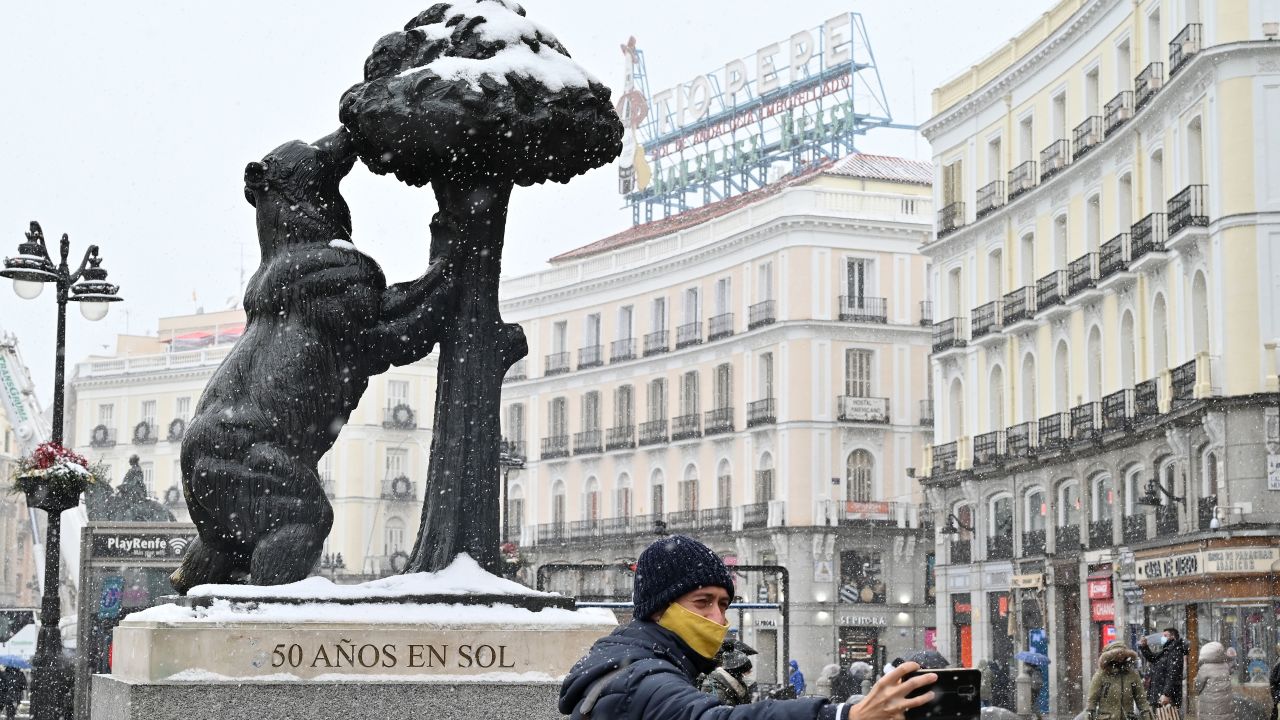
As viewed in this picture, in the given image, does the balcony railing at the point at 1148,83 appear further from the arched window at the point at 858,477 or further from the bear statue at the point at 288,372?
the bear statue at the point at 288,372

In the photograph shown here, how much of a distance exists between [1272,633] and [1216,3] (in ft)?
34.4

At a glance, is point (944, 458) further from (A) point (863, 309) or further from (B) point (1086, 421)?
(A) point (863, 309)

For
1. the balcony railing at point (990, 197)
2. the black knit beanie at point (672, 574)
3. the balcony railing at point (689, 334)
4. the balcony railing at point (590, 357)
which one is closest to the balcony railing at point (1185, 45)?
the balcony railing at point (990, 197)

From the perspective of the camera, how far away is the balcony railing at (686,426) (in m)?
58.4

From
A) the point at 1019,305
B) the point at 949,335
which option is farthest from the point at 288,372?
the point at 949,335

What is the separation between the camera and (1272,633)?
29.6 m

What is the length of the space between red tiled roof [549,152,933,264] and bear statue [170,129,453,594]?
4982cm

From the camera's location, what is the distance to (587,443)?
62938mm

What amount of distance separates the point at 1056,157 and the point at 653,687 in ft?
124

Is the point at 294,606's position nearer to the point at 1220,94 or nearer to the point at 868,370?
the point at 1220,94

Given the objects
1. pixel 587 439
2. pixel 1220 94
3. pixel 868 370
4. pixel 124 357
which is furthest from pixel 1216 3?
pixel 124 357

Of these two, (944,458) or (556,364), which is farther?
(556,364)

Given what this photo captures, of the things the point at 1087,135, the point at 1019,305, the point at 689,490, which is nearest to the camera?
the point at 1087,135

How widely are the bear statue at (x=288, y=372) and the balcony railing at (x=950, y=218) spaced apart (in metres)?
37.8
